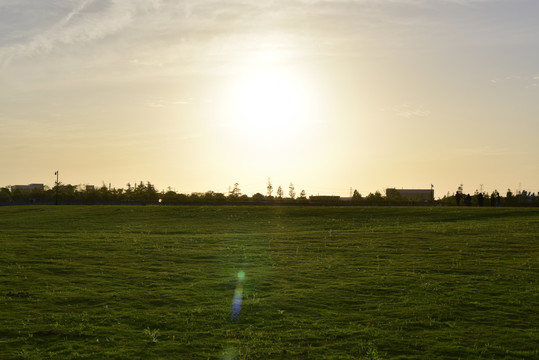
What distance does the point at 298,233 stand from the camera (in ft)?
162

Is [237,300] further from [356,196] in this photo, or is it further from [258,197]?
[356,196]

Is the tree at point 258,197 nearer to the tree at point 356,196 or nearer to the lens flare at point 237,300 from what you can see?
the tree at point 356,196

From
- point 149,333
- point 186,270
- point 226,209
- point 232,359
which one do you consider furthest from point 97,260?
point 226,209

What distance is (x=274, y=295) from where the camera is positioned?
77.8 feet

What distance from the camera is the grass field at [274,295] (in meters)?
17.0

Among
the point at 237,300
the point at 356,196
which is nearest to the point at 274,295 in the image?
the point at 237,300

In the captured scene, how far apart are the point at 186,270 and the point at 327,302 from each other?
33.1 feet

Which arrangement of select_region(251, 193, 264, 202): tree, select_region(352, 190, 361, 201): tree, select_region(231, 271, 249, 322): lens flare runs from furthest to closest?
select_region(352, 190, 361, 201): tree, select_region(251, 193, 264, 202): tree, select_region(231, 271, 249, 322): lens flare

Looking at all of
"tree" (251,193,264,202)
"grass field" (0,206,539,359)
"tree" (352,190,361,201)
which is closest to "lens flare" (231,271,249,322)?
"grass field" (0,206,539,359)

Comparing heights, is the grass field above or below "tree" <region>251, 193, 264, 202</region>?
below

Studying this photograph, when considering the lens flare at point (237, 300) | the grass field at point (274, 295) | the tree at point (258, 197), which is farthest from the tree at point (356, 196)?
the lens flare at point (237, 300)

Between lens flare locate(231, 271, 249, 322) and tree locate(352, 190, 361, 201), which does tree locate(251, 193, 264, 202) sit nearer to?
tree locate(352, 190, 361, 201)

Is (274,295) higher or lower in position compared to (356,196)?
lower

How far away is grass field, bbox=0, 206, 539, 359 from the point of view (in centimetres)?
1700
